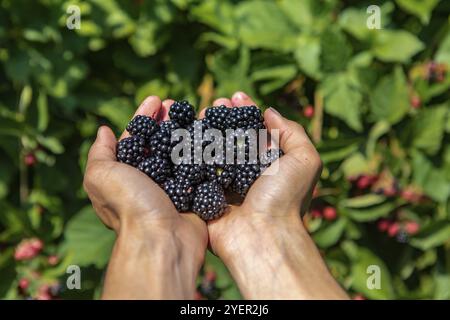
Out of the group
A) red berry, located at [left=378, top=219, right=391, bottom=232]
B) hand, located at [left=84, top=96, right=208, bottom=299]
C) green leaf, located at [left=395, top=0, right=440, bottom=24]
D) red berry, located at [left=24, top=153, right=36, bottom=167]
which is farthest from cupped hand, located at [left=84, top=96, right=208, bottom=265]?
green leaf, located at [left=395, top=0, right=440, bottom=24]

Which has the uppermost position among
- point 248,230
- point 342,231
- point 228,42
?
point 228,42

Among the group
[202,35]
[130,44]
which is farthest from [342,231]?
[130,44]

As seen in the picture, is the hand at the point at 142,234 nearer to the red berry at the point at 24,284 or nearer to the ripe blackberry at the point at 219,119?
the ripe blackberry at the point at 219,119

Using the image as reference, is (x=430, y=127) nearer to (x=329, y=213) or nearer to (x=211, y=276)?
(x=329, y=213)

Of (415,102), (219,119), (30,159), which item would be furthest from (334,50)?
(30,159)

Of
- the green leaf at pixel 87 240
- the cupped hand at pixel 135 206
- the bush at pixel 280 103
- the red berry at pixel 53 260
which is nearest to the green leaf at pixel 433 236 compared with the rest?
the bush at pixel 280 103

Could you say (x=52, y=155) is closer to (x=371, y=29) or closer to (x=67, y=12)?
(x=67, y=12)
